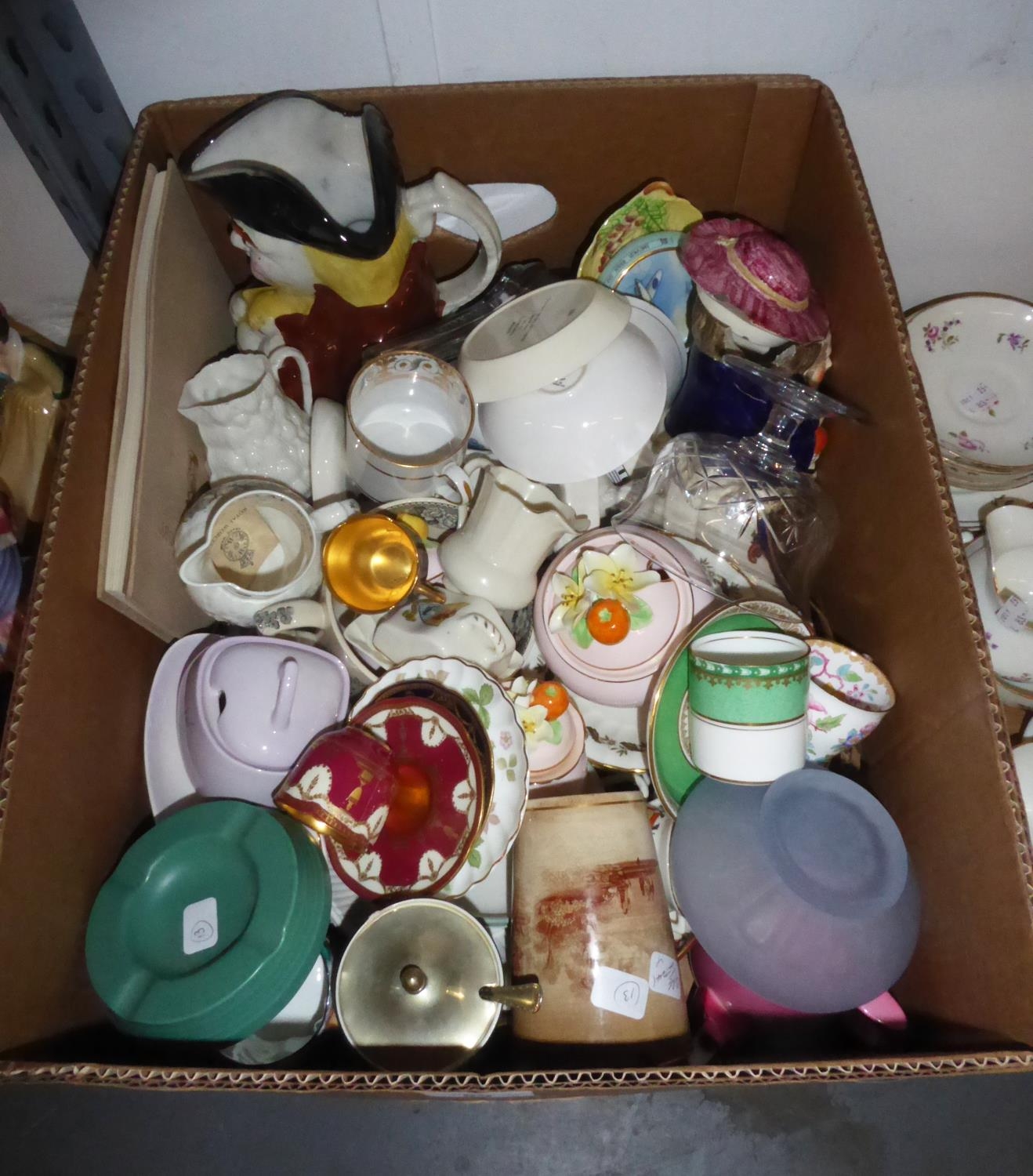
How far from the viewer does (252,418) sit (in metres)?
0.90

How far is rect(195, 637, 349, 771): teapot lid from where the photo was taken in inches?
32.8

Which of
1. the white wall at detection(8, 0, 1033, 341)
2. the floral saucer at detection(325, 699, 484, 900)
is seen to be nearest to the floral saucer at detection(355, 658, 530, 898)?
the floral saucer at detection(325, 699, 484, 900)

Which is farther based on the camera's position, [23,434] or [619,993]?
[23,434]

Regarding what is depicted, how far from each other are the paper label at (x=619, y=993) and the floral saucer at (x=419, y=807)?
0.56 feet

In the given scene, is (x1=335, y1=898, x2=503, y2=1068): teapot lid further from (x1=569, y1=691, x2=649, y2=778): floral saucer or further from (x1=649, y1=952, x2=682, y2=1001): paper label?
(x1=569, y1=691, x2=649, y2=778): floral saucer

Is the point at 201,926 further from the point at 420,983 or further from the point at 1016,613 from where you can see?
the point at 1016,613

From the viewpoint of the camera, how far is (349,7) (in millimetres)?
889

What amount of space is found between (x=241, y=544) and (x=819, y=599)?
2.37 ft

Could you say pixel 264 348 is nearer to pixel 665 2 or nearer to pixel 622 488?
pixel 622 488

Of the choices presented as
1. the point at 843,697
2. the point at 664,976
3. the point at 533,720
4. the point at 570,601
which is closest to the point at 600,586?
the point at 570,601

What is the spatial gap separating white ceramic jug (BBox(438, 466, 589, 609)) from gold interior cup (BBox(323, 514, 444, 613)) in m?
0.05

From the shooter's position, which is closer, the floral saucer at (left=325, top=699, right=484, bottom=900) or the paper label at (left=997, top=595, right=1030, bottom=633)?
the floral saucer at (left=325, top=699, right=484, bottom=900)

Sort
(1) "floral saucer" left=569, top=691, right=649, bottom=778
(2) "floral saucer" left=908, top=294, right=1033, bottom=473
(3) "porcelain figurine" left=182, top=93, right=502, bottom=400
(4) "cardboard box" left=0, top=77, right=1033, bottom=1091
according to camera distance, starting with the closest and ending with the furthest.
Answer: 1. (4) "cardboard box" left=0, top=77, right=1033, bottom=1091
2. (3) "porcelain figurine" left=182, top=93, right=502, bottom=400
3. (1) "floral saucer" left=569, top=691, right=649, bottom=778
4. (2) "floral saucer" left=908, top=294, right=1033, bottom=473

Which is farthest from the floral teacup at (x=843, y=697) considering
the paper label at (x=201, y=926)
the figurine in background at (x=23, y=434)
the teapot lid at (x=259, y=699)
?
the figurine in background at (x=23, y=434)
